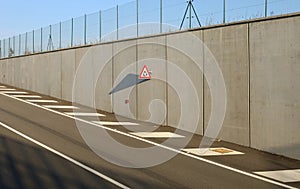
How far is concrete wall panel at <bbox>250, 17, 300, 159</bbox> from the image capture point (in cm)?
1184

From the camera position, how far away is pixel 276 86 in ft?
41.0

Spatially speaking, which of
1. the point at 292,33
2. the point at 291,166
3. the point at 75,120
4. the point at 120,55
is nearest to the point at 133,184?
the point at 291,166

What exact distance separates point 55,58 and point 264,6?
1877cm

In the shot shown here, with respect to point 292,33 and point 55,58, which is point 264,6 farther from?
point 55,58


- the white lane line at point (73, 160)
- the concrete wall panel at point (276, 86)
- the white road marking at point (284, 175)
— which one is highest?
the concrete wall panel at point (276, 86)

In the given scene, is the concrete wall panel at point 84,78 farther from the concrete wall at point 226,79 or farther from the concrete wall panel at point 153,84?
the concrete wall panel at point 153,84

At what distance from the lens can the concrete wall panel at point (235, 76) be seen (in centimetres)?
1369

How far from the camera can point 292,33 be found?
12.0m

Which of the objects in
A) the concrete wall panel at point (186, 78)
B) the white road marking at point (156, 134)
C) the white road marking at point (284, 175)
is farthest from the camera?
the concrete wall panel at point (186, 78)

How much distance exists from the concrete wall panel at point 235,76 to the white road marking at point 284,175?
11.0 feet

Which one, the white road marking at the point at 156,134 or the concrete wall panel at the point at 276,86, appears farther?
the white road marking at the point at 156,134

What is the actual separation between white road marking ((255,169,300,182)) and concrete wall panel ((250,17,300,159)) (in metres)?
1.52

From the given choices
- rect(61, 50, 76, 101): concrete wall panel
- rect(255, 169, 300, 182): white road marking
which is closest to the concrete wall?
rect(255, 169, 300, 182): white road marking

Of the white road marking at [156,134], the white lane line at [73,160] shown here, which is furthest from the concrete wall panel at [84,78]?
the white lane line at [73,160]
